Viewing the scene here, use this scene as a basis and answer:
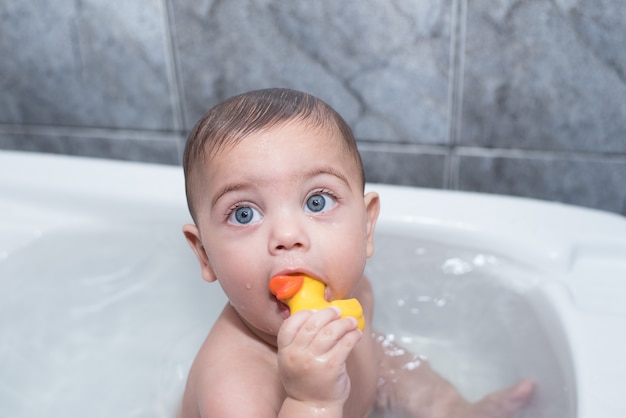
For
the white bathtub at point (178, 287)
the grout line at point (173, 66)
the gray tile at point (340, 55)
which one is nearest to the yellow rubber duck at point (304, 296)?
the white bathtub at point (178, 287)

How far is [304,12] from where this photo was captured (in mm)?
1096

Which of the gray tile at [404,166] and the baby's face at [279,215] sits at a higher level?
the baby's face at [279,215]

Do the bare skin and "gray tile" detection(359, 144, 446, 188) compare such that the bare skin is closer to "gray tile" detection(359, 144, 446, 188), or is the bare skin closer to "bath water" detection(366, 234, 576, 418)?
"bath water" detection(366, 234, 576, 418)

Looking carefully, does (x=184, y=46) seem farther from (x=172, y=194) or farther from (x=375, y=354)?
(x=375, y=354)

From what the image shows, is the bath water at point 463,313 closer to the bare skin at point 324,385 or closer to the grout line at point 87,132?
the bare skin at point 324,385

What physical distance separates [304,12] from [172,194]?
342mm

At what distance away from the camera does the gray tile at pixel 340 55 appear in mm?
1069

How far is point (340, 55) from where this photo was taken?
3.64 feet

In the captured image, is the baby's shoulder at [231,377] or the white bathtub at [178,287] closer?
the baby's shoulder at [231,377]

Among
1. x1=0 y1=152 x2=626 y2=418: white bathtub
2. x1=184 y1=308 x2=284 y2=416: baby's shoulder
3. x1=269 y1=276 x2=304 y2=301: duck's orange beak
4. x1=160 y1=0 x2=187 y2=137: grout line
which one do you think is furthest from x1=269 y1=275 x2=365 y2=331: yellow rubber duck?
x1=160 y1=0 x2=187 y2=137: grout line

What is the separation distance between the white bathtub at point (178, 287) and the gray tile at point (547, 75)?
0.17 m

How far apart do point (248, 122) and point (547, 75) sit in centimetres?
56

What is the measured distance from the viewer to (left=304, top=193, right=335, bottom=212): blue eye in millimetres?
661

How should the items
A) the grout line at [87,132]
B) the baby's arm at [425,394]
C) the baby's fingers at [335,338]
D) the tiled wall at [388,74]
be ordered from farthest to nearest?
the grout line at [87,132], the tiled wall at [388,74], the baby's arm at [425,394], the baby's fingers at [335,338]
